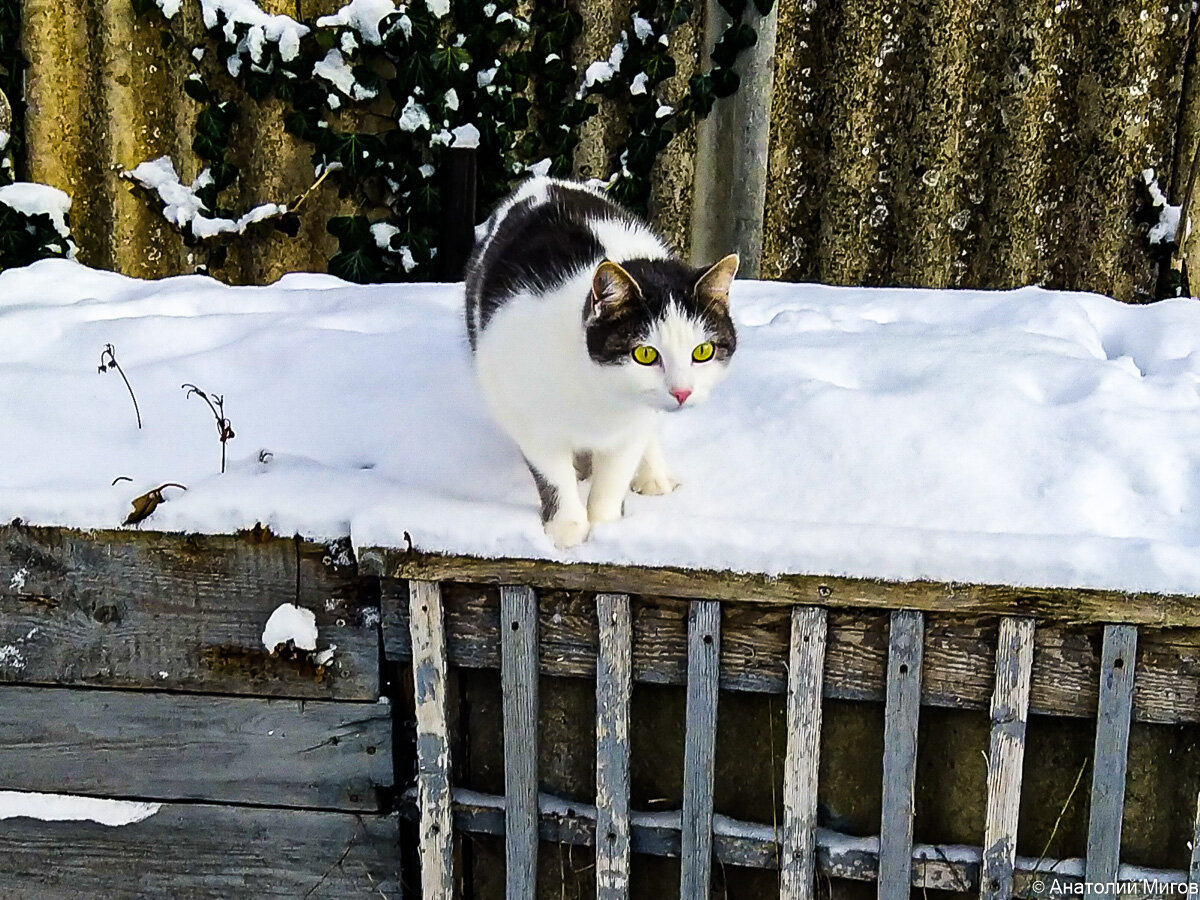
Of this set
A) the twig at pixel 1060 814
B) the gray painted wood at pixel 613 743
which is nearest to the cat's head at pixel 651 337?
the gray painted wood at pixel 613 743

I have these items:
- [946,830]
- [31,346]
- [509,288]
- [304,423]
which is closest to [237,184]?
[31,346]

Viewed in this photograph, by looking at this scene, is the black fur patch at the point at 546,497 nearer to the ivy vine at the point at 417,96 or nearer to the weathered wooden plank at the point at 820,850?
the weathered wooden plank at the point at 820,850

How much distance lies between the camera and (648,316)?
1.43 meters

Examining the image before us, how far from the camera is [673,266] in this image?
1602 millimetres

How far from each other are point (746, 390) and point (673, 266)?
487mm

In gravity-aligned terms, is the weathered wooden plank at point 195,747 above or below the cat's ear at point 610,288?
below

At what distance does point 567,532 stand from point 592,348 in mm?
332

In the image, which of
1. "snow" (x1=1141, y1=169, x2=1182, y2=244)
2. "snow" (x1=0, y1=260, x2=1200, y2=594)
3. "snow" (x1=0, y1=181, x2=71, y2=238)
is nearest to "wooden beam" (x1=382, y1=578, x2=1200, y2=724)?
"snow" (x1=0, y1=260, x2=1200, y2=594)

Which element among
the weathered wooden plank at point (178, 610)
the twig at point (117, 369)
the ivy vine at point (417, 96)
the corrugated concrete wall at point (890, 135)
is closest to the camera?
the weathered wooden plank at point (178, 610)

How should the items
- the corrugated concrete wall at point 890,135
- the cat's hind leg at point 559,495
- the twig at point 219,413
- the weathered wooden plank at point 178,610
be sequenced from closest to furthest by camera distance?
the cat's hind leg at point 559,495 → the weathered wooden plank at point 178,610 → the twig at point 219,413 → the corrugated concrete wall at point 890,135

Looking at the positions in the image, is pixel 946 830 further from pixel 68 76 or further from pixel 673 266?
pixel 68 76

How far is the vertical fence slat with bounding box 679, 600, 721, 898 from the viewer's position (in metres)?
1.59

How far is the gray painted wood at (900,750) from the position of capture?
1.53 metres

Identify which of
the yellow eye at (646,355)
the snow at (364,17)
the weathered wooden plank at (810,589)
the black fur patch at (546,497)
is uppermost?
the snow at (364,17)
